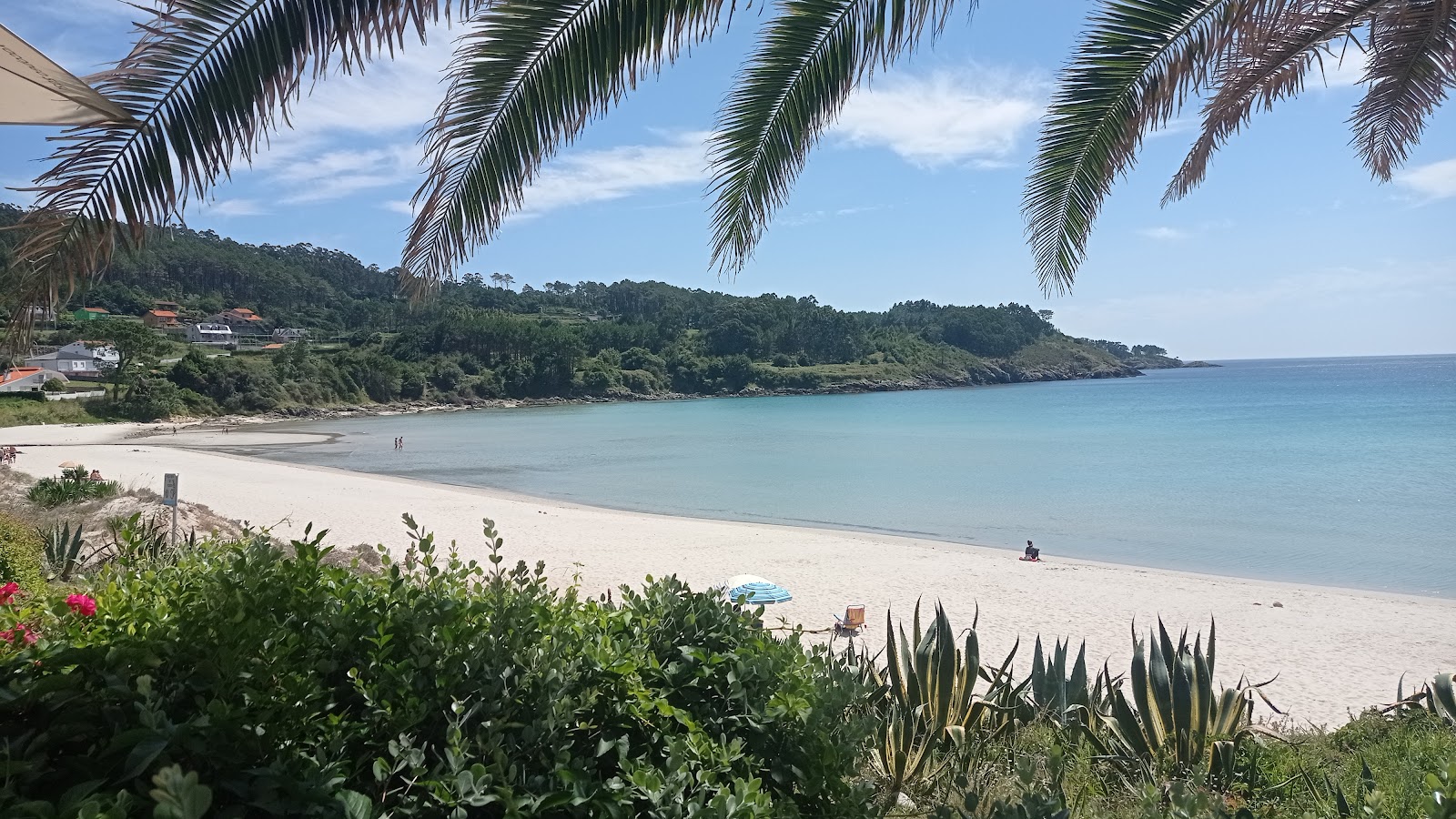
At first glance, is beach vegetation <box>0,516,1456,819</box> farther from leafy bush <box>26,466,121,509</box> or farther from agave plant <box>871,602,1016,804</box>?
leafy bush <box>26,466,121,509</box>

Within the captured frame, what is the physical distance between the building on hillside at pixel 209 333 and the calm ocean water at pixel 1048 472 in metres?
28.4

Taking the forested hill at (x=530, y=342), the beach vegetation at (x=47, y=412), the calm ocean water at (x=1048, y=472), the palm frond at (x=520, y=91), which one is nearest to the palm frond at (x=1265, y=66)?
the palm frond at (x=520, y=91)

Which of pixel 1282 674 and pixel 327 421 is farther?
pixel 327 421

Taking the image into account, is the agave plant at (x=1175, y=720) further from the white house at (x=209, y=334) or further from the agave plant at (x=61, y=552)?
the white house at (x=209, y=334)

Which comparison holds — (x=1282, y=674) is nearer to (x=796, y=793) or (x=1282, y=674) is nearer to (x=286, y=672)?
(x=796, y=793)

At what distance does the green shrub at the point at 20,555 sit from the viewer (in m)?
4.79

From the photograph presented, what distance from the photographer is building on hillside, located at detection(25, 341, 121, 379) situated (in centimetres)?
6378

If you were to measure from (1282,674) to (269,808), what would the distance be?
11.4m

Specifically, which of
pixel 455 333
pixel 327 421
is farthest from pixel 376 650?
pixel 455 333

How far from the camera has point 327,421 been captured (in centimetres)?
7175

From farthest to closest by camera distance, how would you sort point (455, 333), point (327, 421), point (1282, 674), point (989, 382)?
1. point (989, 382)
2. point (455, 333)
3. point (327, 421)
4. point (1282, 674)

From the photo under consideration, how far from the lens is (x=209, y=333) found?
88812mm

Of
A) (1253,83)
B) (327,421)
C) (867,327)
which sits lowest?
(327,421)

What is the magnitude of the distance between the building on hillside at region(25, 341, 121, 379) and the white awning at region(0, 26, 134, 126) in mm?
72442
